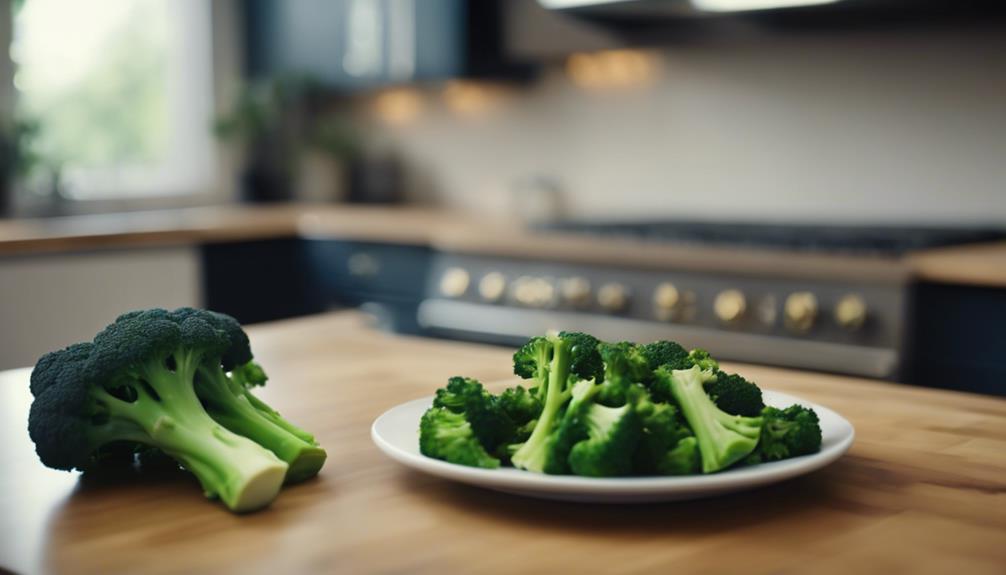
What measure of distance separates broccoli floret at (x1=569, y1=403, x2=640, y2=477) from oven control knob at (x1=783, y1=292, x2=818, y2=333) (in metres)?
1.76

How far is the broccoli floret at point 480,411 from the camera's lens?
89cm

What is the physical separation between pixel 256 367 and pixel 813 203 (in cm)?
246

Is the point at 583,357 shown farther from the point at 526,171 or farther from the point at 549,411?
the point at 526,171

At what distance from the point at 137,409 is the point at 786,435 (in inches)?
20.9

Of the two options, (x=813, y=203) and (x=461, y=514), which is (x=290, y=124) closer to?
(x=813, y=203)

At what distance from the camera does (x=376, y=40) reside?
3930mm

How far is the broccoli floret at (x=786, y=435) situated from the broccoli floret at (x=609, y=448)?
112mm

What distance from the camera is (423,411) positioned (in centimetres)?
108

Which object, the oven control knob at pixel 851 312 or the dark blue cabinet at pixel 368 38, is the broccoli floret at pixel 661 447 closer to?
the oven control knob at pixel 851 312

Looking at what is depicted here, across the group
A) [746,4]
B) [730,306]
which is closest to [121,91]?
[746,4]

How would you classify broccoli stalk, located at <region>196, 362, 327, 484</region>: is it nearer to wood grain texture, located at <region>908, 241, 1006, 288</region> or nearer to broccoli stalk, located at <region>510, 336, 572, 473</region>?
broccoli stalk, located at <region>510, 336, 572, 473</region>

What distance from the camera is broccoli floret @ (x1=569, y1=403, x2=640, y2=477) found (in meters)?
0.82

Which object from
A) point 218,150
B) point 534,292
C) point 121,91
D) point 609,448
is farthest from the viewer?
point 218,150

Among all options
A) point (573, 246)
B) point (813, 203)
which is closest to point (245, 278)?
point (573, 246)
